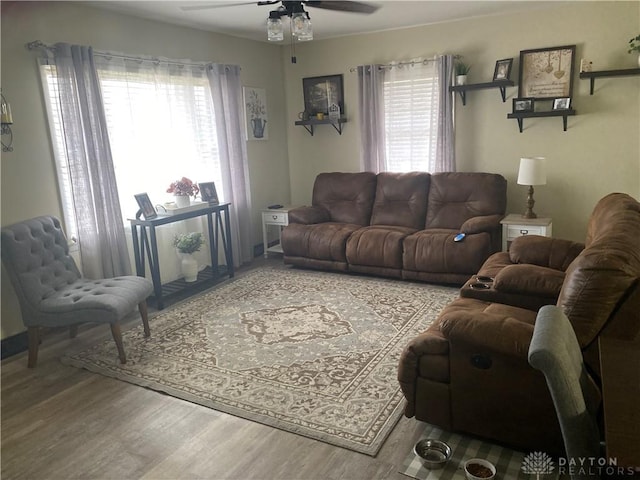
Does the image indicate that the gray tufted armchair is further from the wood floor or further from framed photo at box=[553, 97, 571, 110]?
framed photo at box=[553, 97, 571, 110]

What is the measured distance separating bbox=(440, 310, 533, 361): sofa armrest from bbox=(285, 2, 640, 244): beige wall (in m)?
3.15

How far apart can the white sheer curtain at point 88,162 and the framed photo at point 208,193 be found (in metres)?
0.96

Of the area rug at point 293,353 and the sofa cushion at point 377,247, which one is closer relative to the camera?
the area rug at point 293,353

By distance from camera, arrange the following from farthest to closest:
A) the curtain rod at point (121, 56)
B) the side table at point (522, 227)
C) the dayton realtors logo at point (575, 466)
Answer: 1. the side table at point (522, 227)
2. the curtain rod at point (121, 56)
3. the dayton realtors logo at point (575, 466)

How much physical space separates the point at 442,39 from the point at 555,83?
122cm

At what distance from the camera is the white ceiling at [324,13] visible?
3.92 metres

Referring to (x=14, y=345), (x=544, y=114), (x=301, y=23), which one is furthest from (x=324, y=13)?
(x=14, y=345)

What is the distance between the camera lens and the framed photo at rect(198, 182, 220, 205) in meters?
4.82

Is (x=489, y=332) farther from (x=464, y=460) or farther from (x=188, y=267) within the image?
(x=188, y=267)

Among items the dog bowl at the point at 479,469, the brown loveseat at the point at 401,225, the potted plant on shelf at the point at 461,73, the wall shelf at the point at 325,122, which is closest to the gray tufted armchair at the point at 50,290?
the brown loveseat at the point at 401,225

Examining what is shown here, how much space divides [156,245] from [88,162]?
2.89 feet

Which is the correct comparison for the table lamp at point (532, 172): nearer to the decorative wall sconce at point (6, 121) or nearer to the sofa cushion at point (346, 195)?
the sofa cushion at point (346, 195)

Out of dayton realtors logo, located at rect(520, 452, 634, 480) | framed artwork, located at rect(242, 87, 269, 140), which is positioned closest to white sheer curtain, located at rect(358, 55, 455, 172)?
framed artwork, located at rect(242, 87, 269, 140)

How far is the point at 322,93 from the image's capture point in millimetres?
5789
